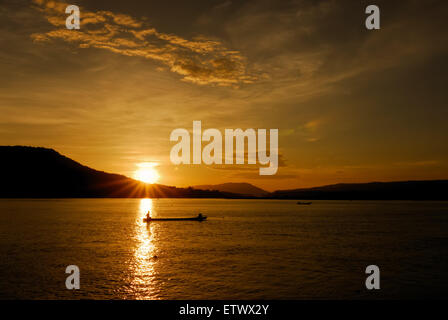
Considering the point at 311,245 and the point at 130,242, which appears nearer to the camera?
the point at 311,245

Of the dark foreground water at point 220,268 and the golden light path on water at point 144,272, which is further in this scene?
the dark foreground water at point 220,268

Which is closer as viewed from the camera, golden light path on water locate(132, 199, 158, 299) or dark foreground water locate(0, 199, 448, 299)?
golden light path on water locate(132, 199, 158, 299)

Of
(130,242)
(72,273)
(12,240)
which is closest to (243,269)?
(72,273)

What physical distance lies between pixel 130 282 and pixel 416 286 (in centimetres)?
2703

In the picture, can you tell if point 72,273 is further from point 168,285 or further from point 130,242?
point 130,242

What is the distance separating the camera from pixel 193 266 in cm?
3841

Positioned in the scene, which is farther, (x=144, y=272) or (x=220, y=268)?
(x=220, y=268)
